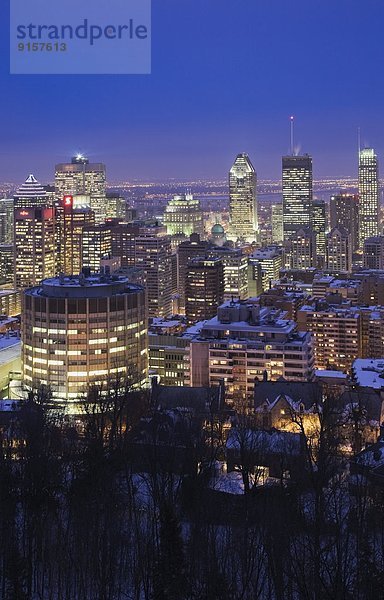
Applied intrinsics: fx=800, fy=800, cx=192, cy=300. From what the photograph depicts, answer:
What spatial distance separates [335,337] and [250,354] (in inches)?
197

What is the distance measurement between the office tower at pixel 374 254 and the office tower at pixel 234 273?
749 centimetres

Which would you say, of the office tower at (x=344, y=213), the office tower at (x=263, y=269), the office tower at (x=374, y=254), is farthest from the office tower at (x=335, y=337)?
the office tower at (x=344, y=213)

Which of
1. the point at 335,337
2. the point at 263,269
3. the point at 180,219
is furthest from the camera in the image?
the point at 180,219

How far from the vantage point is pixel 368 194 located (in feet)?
152

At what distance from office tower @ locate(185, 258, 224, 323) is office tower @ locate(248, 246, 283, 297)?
4419mm

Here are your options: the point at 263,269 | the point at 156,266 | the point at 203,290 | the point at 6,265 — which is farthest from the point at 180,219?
the point at 203,290

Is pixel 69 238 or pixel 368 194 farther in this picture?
pixel 368 194

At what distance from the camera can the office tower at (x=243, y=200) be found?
4538 cm

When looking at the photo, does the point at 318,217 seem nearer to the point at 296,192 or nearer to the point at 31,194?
the point at 296,192

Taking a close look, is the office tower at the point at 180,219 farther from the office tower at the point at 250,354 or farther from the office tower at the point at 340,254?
the office tower at the point at 250,354

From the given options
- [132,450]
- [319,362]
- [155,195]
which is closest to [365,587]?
[132,450]

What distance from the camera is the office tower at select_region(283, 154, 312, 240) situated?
4438 centimetres

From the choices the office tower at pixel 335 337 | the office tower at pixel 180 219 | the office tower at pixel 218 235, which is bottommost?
the office tower at pixel 335 337

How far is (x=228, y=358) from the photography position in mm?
12305
